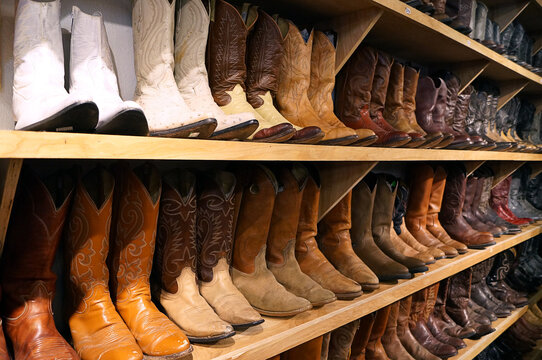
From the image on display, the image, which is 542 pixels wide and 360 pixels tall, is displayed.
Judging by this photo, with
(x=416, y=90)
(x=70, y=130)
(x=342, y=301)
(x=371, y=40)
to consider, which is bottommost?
(x=342, y=301)

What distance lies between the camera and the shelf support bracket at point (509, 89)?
3.02 m

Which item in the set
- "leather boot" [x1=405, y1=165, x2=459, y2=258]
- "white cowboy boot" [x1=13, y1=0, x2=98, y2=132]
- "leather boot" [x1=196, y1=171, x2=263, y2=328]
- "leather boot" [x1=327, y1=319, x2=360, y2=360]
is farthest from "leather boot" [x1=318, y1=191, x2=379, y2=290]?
"white cowboy boot" [x1=13, y1=0, x2=98, y2=132]

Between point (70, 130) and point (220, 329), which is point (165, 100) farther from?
point (220, 329)

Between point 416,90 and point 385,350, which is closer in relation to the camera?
point 385,350

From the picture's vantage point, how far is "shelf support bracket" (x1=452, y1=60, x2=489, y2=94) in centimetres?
251

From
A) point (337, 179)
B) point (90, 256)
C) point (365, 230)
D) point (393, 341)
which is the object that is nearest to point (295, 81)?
point (337, 179)

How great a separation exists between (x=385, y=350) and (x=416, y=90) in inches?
54.6

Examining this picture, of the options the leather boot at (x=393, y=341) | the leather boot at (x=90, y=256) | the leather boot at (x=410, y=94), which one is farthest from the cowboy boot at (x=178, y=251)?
the leather boot at (x=410, y=94)

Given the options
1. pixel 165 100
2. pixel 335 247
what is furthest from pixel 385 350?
pixel 165 100

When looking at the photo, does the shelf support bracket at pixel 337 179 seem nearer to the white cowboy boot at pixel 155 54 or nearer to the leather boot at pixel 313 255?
the leather boot at pixel 313 255

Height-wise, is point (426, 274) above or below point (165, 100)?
below

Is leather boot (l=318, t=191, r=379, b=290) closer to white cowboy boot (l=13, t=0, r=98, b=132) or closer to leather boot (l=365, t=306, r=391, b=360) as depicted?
leather boot (l=365, t=306, r=391, b=360)

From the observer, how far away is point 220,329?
1173 mm

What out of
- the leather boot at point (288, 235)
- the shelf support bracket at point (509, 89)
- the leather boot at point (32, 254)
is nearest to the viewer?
the leather boot at point (32, 254)
